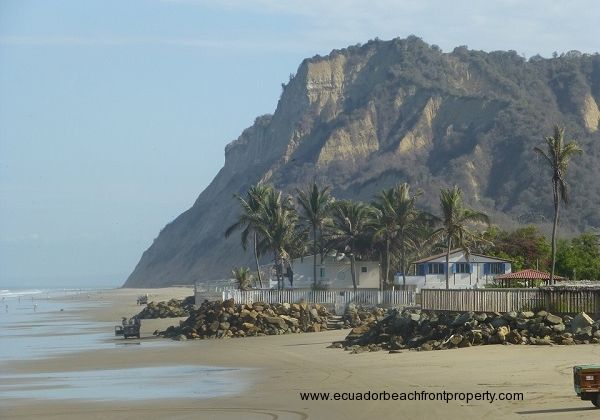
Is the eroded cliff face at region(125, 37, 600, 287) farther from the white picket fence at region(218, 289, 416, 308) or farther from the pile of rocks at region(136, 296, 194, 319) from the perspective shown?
the white picket fence at region(218, 289, 416, 308)

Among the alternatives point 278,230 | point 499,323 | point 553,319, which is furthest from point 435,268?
point 553,319

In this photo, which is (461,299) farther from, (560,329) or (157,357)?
(157,357)

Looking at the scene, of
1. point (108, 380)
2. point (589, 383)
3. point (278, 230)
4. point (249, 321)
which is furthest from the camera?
point (278, 230)

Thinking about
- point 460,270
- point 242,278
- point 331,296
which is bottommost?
point 331,296

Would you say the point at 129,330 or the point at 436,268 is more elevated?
the point at 436,268

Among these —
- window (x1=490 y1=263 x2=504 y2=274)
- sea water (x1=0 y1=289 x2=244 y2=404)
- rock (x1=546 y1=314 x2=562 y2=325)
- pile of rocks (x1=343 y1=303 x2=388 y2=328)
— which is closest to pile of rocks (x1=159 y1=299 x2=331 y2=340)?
pile of rocks (x1=343 y1=303 x2=388 y2=328)

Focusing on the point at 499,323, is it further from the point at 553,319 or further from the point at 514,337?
the point at 553,319

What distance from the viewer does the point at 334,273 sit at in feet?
230

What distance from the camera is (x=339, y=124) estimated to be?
178 meters

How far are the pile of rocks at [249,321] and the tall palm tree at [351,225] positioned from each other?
16.1 meters

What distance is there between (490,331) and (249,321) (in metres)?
18.0

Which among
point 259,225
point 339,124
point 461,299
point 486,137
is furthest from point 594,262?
point 339,124

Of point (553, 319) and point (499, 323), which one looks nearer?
point (553, 319)

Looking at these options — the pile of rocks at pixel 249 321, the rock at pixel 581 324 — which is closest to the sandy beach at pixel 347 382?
the rock at pixel 581 324
